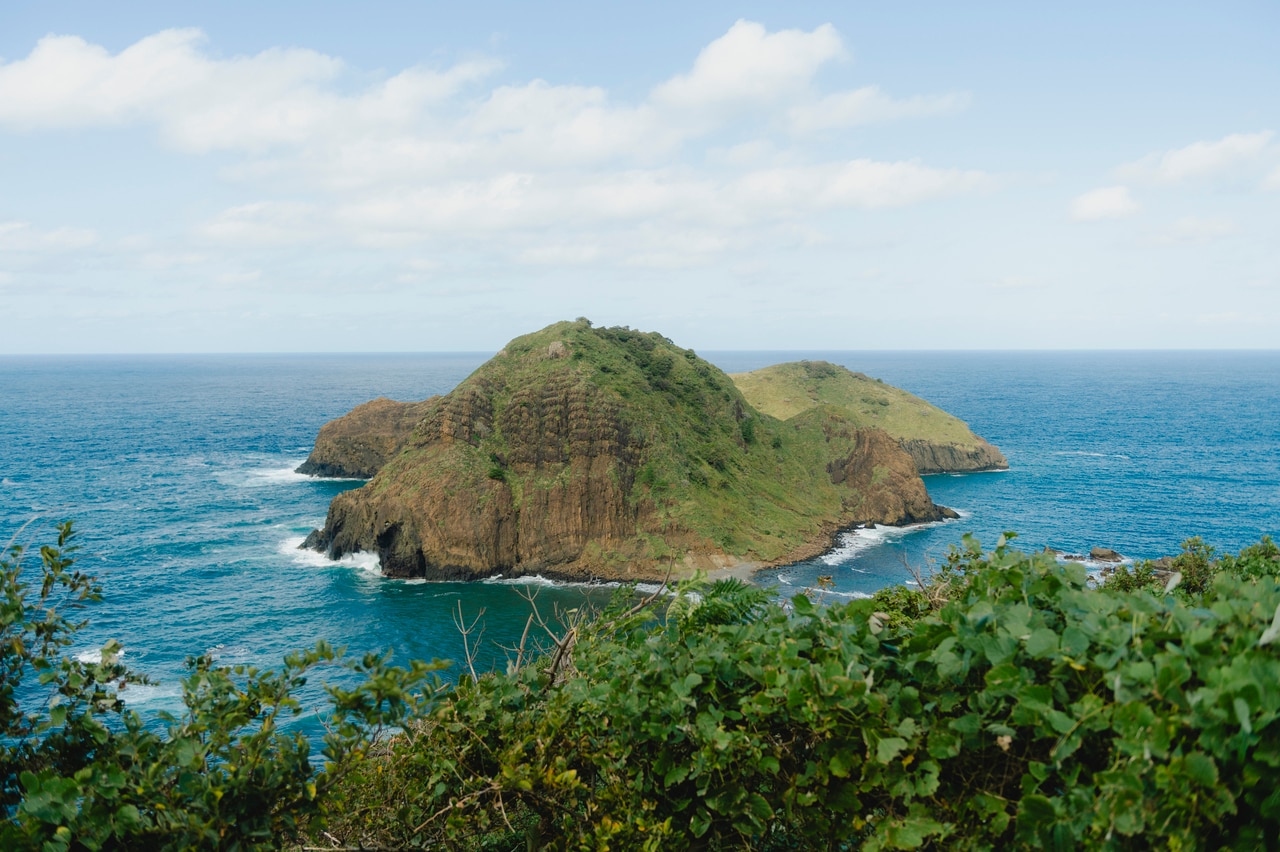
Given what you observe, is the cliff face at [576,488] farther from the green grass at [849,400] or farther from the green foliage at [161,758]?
the green foliage at [161,758]

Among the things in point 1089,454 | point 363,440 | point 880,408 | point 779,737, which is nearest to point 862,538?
point 880,408

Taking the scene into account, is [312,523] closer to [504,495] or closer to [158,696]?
[504,495]

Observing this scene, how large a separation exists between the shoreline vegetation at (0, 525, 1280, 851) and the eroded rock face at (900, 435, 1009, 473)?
370 feet

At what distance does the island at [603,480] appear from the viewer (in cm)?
6344

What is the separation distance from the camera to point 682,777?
5719 mm

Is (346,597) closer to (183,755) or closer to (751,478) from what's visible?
(751,478)

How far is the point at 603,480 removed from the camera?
6625 centimetres

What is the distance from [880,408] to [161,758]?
421 ft

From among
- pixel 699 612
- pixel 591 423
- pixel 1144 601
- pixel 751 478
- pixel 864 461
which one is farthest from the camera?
pixel 864 461

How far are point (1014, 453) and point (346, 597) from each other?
4267 inches

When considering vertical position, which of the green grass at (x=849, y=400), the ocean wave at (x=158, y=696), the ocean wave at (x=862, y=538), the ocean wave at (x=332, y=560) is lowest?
the ocean wave at (x=158, y=696)

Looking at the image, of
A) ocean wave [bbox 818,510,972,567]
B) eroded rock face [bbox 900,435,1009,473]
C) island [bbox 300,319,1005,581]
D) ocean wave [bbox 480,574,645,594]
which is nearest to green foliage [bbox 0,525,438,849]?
island [bbox 300,319,1005,581]

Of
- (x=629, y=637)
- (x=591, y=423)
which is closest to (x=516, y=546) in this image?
(x=591, y=423)

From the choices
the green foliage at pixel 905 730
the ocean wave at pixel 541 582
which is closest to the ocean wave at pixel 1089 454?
the ocean wave at pixel 541 582
